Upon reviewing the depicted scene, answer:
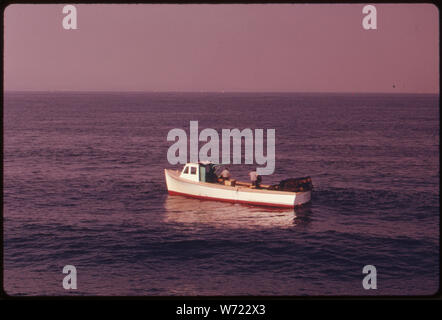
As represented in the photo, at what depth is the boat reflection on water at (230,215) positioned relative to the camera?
3722 centimetres

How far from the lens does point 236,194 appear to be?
137ft

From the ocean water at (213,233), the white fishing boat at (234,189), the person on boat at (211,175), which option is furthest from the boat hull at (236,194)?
the person on boat at (211,175)

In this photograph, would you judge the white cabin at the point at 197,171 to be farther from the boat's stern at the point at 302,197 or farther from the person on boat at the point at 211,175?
the boat's stern at the point at 302,197

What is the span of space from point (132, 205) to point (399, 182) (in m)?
31.0

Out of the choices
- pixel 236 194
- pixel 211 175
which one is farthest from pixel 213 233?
pixel 211 175

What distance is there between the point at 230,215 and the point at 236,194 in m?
2.87

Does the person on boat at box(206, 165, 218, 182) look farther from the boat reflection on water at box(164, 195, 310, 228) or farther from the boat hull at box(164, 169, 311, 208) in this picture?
the boat reflection on water at box(164, 195, 310, 228)

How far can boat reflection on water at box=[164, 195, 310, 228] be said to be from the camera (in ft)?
122

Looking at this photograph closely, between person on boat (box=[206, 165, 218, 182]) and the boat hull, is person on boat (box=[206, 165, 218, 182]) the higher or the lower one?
the higher one

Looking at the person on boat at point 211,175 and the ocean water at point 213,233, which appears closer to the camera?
the ocean water at point 213,233

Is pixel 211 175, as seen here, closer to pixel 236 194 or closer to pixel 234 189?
pixel 234 189

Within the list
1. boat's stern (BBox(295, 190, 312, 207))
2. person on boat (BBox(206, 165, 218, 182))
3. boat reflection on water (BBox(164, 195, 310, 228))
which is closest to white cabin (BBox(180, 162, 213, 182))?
person on boat (BBox(206, 165, 218, 182))

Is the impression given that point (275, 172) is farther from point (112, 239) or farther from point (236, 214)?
point (112, 239)

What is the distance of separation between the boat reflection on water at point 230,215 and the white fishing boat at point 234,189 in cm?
56
